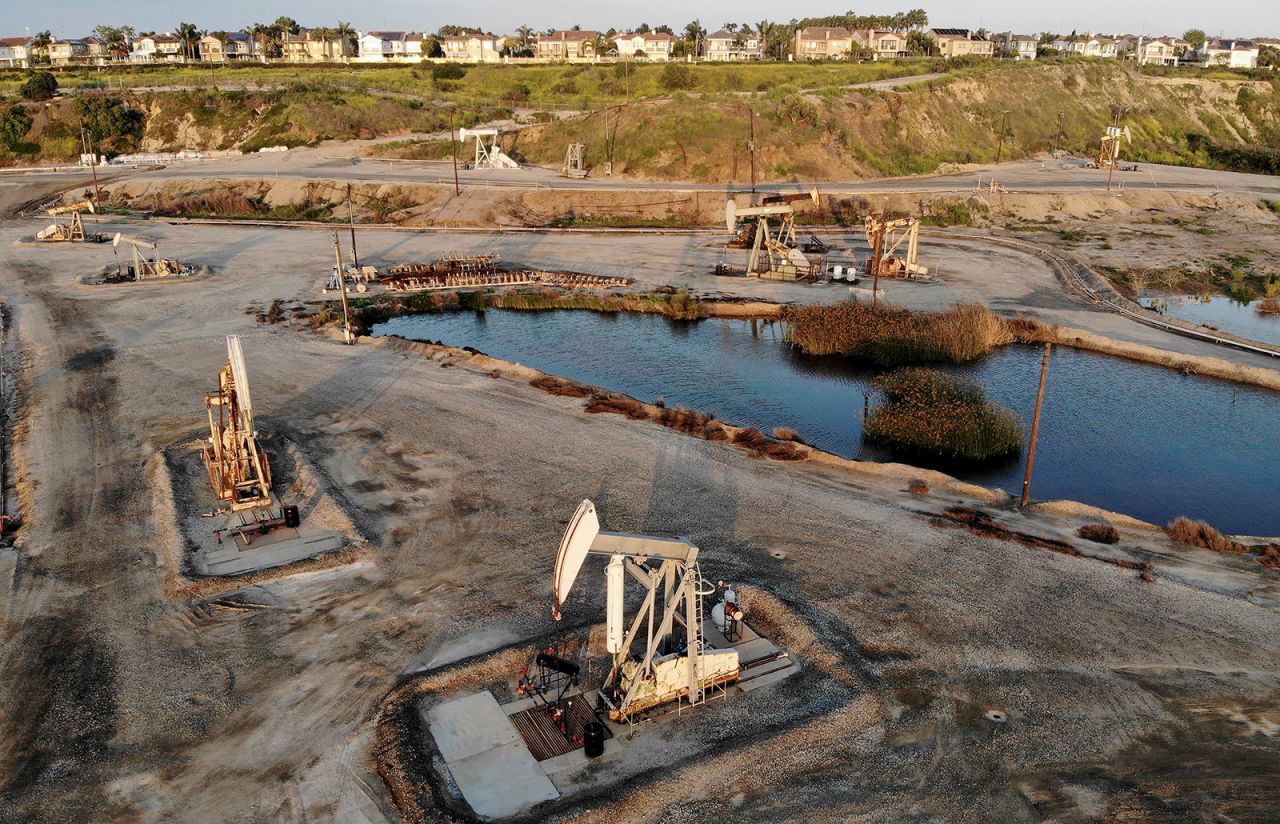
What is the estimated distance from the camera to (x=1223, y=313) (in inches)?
2037

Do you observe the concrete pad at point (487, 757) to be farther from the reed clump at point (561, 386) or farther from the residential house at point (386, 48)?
the residential house at point (386, 48)

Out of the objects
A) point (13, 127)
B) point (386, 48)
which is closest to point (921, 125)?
point (13, 127)

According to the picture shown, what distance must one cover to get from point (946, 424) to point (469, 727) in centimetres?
2154

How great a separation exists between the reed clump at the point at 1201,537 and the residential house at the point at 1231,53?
626ft

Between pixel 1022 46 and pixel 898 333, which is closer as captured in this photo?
pixel 898 333

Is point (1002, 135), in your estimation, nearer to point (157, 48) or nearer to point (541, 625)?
point (541, 625)

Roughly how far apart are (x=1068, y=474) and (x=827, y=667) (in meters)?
16.2

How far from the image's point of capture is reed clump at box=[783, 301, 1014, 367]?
42031 mm

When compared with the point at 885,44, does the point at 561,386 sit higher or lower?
lower

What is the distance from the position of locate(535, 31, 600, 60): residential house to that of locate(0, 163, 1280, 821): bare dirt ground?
519 ft

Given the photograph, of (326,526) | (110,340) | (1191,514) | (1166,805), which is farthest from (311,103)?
(1166,805)

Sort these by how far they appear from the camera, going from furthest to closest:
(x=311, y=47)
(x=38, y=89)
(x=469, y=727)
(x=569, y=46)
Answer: (x=311, y=47) < (x=569, y=46) < (x=38, y=89) < (x=469, y=727)

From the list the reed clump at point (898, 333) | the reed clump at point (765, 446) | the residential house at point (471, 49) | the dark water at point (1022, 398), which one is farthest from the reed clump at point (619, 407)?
the residential house at point (471, 49)

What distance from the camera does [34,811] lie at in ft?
50.4
